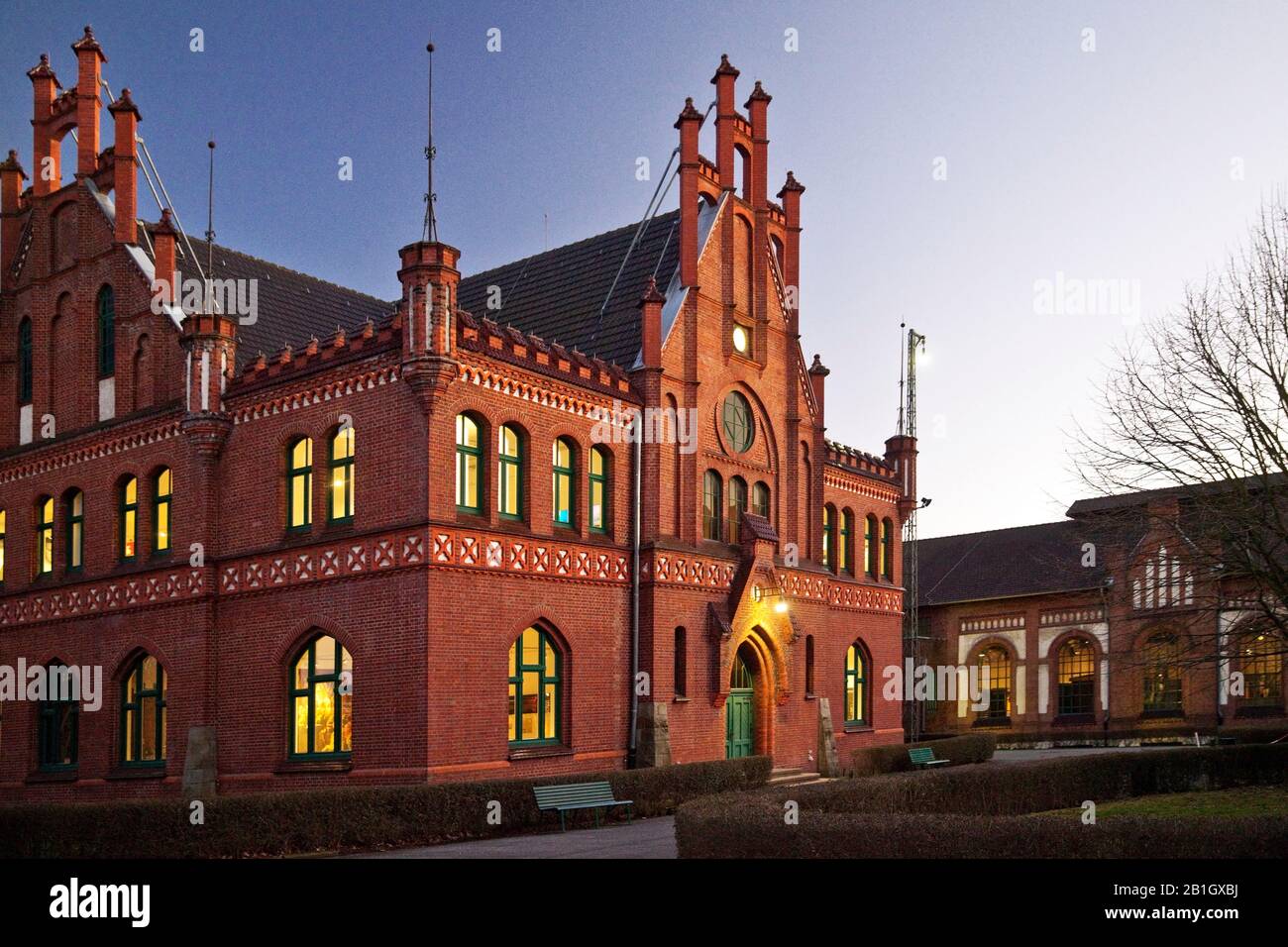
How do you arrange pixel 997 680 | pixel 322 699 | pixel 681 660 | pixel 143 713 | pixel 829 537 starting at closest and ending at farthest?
1. pixel 322 699
2. pixel 143 713
3. pixel 681 660
4. pixel 829 537
5. pixel 997 680

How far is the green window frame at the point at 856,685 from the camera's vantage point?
117ft

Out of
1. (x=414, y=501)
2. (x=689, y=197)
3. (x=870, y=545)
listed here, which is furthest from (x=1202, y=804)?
(x=689, y=197)

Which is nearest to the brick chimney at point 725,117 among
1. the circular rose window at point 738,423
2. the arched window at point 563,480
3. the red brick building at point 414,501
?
the red brick building at point 414,501

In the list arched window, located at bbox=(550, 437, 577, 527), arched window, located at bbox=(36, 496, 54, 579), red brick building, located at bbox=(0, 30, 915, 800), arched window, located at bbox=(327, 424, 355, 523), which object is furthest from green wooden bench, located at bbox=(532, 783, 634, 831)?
arched window, located at bbox=(36, 496, 54, 579)

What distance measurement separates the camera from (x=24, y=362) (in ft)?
104

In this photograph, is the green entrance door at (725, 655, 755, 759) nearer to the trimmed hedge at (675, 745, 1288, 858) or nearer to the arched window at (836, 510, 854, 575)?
the arched window at (836, 510, 854, 575)

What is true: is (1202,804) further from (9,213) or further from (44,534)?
(9,213)

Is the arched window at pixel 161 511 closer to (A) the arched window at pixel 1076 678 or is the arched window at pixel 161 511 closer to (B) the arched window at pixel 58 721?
(B) the arched window at pixel 58 721

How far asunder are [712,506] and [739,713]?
4962 millimetres

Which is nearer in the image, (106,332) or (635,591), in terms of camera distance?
(635,591)

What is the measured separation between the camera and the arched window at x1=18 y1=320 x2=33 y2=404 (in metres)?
31.4

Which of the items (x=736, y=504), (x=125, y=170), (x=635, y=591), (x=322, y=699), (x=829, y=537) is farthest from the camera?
(x=829, y=537)

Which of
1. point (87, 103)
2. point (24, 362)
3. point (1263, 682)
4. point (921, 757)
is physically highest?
point (87, 103)

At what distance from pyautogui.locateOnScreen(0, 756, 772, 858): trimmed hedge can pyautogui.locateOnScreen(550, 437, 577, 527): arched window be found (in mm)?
6004
